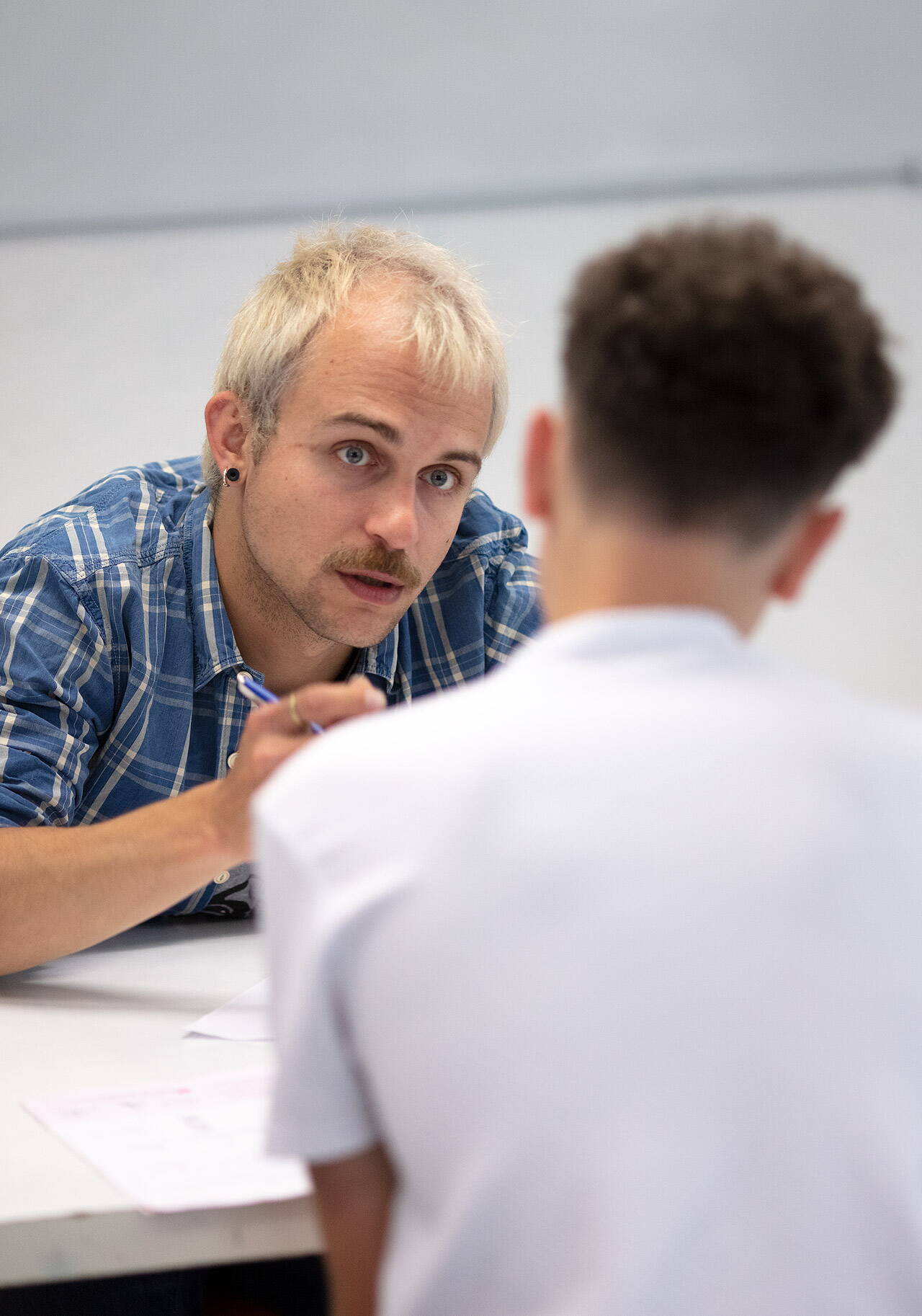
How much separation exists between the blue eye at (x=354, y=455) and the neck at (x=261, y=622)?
0.15m

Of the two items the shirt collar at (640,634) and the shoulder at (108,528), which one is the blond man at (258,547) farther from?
the shirt collar at (640,634)

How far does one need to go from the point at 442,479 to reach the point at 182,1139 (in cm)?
73

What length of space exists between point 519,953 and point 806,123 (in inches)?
94.0

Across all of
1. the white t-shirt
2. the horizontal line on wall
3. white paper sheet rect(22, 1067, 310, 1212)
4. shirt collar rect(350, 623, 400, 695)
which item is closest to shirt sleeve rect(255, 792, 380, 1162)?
the white t-shirt

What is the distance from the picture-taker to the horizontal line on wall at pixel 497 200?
7.89ft

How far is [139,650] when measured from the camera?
125 cm

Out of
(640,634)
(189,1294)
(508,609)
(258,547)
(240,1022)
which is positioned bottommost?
(189,1294)

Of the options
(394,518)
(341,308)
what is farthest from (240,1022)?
(341,308)

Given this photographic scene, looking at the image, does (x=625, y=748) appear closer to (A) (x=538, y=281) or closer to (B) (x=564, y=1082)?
(B) (x=564, y=1082)

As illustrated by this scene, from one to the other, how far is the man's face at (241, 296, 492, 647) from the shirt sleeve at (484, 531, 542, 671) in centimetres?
21

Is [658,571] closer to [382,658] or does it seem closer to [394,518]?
[394,518]

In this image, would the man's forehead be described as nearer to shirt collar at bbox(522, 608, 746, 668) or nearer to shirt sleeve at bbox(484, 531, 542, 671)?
shirt sleeve at bbox(484, 531, 542, 671)

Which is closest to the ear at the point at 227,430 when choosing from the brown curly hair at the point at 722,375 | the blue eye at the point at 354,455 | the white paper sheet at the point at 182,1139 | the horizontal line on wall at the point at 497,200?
the blue eye at the point at 354,455

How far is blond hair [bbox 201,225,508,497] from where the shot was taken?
1.27 meters
